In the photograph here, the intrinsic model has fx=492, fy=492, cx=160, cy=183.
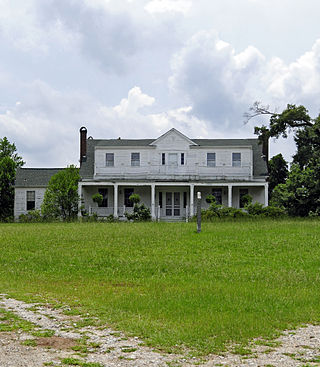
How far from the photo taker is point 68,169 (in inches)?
1435

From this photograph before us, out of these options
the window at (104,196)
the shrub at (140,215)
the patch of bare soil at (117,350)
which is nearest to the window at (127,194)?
the window at (104,196)

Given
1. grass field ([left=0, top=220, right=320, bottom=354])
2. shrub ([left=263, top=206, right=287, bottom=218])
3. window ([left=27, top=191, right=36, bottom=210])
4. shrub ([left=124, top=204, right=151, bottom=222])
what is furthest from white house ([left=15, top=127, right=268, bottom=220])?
grass field ([left=0, top=220, right=320, bottom=354])

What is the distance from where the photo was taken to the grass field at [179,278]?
25.8ft

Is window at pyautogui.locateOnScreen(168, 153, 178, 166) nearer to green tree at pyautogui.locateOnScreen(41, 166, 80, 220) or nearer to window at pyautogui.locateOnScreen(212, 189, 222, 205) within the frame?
window at pyautogui.locateOnScreen(212, 189, 222, 205)

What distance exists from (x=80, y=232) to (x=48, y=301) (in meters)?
12.4

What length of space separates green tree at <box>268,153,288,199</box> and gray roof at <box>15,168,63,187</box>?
23142mm

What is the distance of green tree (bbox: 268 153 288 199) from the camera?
172 ft

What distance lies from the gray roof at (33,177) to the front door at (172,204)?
10218mm

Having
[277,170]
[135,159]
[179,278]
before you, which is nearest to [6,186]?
[135,159]

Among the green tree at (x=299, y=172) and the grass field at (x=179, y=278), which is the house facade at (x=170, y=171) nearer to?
the green tree at (x=299, y=172)

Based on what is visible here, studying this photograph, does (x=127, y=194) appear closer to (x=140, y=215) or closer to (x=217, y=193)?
(x=140, y=215)

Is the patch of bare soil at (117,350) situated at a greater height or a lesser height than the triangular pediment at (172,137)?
lesser

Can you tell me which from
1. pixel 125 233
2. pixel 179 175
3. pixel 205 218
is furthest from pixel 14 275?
pixel 179 175

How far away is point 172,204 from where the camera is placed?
129ft
